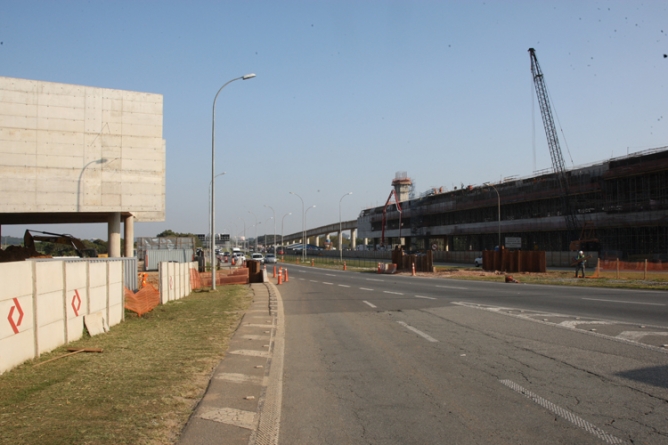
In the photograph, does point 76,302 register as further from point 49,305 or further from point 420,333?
point 420,333

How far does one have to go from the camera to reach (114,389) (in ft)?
25.2

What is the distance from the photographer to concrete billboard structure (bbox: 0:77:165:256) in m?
32.7

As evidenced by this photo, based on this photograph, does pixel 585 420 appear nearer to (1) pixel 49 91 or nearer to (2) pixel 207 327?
(2) pixel 207 327

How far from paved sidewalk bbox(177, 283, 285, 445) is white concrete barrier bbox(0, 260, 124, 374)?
3.31 metres

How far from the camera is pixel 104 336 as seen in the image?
1288 cm

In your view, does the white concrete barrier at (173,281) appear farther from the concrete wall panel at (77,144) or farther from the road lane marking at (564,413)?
the road lane marking at (564,413)

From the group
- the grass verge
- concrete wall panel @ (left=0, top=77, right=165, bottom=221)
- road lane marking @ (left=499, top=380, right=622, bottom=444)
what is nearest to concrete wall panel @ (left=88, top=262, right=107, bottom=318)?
the grass verge

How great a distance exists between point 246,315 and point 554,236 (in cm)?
7075

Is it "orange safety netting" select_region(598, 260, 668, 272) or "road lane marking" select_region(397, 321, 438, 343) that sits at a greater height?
Answer: "orange safety netting" select_region(598, 260, 668, 272)

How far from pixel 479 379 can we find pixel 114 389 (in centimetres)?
530

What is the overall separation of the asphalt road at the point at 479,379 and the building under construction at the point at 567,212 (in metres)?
50.5

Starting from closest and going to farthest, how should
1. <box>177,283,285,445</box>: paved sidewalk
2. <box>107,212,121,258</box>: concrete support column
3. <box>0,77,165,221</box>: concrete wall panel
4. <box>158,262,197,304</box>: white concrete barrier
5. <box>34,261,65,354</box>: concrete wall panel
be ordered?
1. <box>177,283,285,445</box>: paved sidewalk
2. <box>34,261,65,354</box>: concrete wall panel
3. <box>158,262,197,304</box>: white concrete barrier
4. <box>0,77,165,221</box>: concrete wall panel
5. <box>107,212,121,258</box>: concrete support column

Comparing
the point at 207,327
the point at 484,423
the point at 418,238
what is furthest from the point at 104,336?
the point at 418,238

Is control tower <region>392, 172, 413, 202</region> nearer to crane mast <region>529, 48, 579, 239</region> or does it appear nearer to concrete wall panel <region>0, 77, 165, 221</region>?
crane mast <region>529, 48, 579, 239</region>
